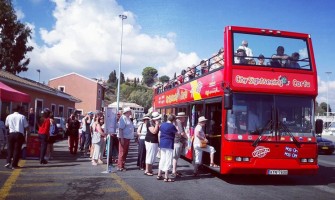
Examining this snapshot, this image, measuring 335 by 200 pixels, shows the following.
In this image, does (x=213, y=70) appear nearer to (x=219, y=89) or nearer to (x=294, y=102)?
(x=219, y=89)

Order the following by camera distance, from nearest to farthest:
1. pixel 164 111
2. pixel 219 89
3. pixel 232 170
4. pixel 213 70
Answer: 1. pixel 232 170
2. pixel 219 89
3. pixel 213 70
4. pixel 164 111

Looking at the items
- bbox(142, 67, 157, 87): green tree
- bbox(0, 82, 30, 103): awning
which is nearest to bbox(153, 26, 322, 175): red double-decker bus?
bbox(0, 82, 30, 103): awning

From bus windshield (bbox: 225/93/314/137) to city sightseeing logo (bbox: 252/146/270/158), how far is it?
0.39 metres

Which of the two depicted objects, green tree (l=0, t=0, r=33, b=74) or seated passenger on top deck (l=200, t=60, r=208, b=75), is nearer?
seated passenger on top deck (l=200, t=60, r=208, b=75)

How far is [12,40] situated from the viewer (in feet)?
121

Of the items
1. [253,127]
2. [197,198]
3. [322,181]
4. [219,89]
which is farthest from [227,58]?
[322,181]

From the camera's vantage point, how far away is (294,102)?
348 inches

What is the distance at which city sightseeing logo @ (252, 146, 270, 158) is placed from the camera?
28.0ft

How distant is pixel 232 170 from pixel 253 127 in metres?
1.24

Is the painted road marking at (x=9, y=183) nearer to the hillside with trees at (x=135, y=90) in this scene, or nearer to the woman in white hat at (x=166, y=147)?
the woman in white hat at (x=166, y=147)

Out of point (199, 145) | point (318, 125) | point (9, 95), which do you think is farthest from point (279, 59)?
point (9, 95)

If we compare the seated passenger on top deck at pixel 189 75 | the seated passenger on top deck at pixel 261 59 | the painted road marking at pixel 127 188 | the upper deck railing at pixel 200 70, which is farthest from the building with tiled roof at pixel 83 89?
the seated passenger on top deck at pixel 261 59

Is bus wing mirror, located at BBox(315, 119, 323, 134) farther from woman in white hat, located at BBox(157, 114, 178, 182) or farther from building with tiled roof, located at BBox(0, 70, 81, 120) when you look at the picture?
building with tiled roof, located at BBox(0, 70, 81, 120)

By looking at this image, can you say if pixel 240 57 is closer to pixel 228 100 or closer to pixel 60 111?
pixel 228 100
